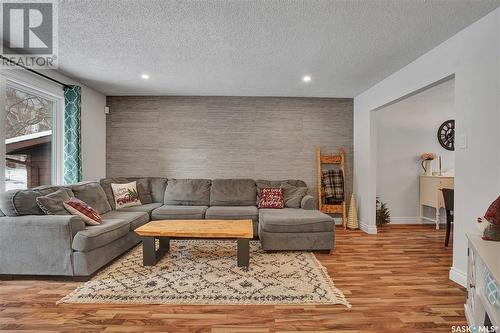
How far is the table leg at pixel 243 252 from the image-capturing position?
3006 millimetres

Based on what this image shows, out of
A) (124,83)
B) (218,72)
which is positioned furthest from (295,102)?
(124,83)

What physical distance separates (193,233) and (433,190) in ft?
14.6

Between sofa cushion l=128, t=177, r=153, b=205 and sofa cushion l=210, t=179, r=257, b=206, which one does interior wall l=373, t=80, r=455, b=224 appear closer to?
sofa cushion l=210, t=179, r=257, b=206

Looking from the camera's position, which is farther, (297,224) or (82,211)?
Answer: (297,224)

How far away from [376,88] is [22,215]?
15.9 feet

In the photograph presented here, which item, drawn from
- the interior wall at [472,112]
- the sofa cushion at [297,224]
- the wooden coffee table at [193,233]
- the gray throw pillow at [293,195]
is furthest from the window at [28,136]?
Result: the interior wall at [472,112]

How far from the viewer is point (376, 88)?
4.42m

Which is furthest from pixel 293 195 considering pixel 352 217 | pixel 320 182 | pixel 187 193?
pixel 187 193

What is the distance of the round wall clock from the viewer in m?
5.52

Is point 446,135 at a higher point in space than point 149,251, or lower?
higher

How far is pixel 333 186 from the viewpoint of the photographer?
514 centimetres

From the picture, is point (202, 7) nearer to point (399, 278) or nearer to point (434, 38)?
point (434, 38)

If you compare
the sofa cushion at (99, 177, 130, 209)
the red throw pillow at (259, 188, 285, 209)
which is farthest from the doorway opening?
the sofa cushion at (99, 177, 130, 209)

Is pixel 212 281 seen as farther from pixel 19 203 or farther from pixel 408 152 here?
pixel 408 152
